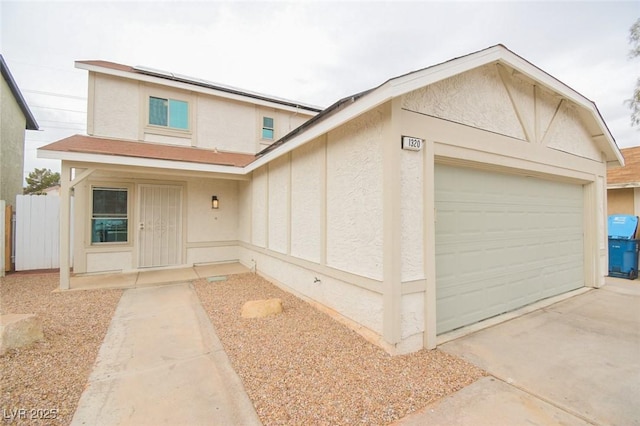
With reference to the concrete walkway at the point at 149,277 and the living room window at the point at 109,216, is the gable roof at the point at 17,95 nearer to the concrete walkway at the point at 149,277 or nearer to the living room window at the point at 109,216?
the living room window at the point at 109,216

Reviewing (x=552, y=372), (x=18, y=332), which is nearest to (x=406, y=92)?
(x=552, y=372)

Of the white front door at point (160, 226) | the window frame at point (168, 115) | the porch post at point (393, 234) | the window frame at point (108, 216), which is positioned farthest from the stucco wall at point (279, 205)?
the window frame at point (108, 216)

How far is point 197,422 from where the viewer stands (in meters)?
2.21

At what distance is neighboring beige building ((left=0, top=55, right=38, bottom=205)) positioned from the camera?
962 cm

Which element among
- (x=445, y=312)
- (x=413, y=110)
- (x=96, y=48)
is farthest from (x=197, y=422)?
(x=96, y=48)

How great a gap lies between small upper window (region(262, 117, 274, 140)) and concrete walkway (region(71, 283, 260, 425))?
7.43m

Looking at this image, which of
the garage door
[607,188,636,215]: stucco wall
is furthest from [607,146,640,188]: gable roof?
the garage door

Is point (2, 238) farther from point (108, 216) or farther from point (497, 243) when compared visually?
point (497, 243)

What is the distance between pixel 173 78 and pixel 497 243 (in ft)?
32.6

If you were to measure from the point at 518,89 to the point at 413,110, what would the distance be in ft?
9.27

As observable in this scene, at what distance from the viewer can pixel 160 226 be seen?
8328 mm

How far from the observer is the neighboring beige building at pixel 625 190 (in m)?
8.63

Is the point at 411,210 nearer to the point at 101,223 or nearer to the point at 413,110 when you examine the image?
the point at 413,110

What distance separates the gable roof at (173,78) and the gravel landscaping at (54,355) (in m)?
6.11
